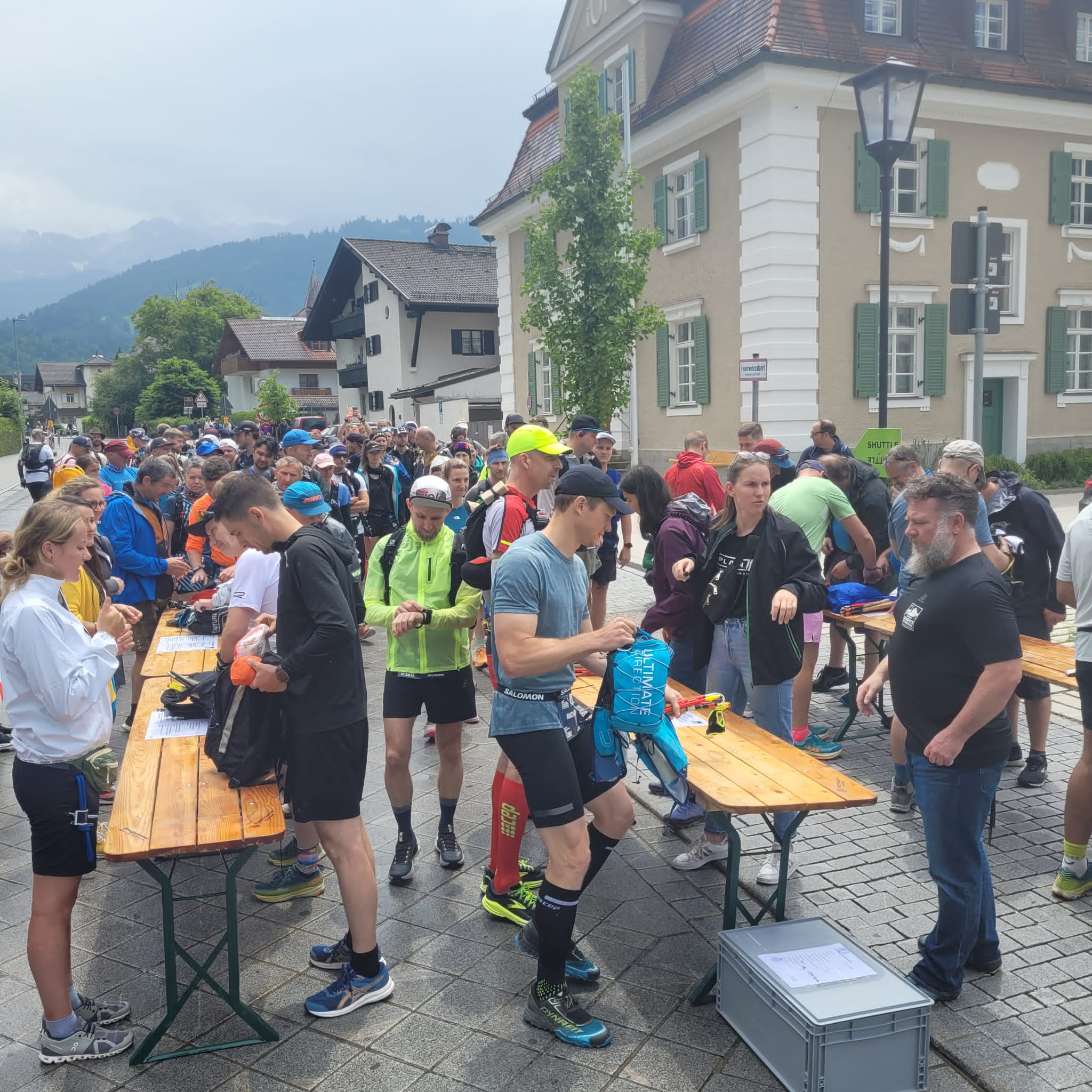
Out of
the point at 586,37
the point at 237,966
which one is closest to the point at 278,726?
the point at 237,966

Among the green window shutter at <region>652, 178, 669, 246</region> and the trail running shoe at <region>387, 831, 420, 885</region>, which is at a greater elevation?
the green window shutter at <region>652, 178, 669, 246</region>

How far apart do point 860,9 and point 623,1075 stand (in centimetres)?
2088

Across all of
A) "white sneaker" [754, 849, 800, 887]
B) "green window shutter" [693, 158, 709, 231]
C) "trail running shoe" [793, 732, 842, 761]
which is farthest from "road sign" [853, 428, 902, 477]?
"green window shutter" [693, 158, 709, 231]

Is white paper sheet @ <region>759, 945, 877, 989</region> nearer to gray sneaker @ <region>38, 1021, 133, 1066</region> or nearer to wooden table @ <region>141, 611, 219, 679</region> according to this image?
gray sneaker @ <region>38, 1021, 133, 1066</region>

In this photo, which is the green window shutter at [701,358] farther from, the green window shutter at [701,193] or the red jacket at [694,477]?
the red jacket at [694,477]

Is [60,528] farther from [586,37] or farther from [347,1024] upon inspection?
[586,37]

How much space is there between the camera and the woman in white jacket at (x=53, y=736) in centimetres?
329

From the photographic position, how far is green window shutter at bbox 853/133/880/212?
18.3 metres

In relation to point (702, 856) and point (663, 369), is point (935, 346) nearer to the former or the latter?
point (663, 369)

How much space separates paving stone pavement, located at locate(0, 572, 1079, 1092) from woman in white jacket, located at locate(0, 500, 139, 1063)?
27 centimetres

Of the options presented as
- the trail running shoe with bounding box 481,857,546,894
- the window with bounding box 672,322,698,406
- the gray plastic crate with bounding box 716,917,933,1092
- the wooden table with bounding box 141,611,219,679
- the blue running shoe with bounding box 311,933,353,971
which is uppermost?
the window with bounding box 672,322,698,406

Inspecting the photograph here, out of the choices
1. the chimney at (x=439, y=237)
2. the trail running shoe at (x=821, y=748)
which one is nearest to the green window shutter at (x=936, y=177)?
the trail running shoe at (x=821, y=748)

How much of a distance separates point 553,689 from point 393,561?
179 cm

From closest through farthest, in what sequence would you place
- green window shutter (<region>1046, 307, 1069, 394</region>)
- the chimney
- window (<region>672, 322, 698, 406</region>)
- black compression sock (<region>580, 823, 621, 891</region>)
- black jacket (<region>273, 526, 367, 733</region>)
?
black jacket (<region>273, 526, 367, 733</region>) → black compression sock (<region>580, 823, 621, 891</region>) → green window shutter (<region>1046, 307, 1069, 394</region>) → window (<region>672, 322, 698, 406</region>) → the chimney
